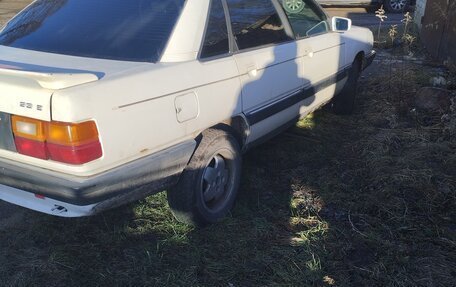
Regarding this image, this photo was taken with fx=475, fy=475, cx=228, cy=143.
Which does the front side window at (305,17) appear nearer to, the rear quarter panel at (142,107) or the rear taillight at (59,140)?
the rear quarter panel at (142,107)

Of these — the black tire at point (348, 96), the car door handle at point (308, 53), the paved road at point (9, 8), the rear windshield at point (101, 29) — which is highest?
the rear windshield at point (101, 29)

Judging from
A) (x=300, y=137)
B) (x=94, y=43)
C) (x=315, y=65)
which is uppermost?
(x=94, y=43)

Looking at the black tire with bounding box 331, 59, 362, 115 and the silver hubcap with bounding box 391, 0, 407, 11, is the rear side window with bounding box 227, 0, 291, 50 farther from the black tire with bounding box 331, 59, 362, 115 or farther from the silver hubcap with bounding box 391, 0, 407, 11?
the silver hubcap with bounding box 391, 0, 407, 11

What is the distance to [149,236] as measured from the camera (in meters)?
3.13

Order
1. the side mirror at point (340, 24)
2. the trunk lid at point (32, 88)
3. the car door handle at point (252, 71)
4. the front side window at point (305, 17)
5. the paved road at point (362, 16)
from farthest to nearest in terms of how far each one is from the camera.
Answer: the paved road at point (362, 16) < the side mirror at point (340, 24) < the front side window at point (305, 17) < the car door handle at point (252, 71) < the trunk lid at point (32, 88)

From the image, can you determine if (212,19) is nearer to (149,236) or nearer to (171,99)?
(171,99)

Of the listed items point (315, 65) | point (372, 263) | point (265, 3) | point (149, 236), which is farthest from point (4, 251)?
point (315, 65)

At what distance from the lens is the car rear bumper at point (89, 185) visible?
2338 millimetres

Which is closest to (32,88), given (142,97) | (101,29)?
(142,97)

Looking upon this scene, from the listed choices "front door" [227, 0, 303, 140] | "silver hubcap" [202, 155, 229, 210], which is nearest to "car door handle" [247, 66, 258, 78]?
"front door" [227, 0, 303, 140]

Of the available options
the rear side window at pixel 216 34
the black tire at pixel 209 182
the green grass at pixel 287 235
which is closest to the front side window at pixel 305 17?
the rear side window at pixel 216 34

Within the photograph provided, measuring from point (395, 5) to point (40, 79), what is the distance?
12.6 meters

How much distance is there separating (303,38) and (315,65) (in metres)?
0.28

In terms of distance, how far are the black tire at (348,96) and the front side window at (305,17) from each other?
2.80 feet
